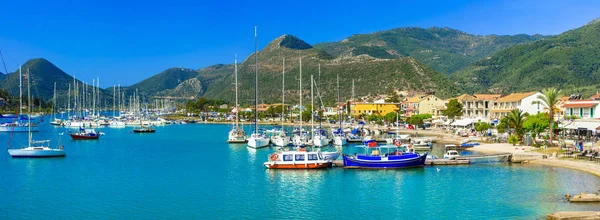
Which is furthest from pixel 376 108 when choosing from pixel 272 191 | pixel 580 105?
pixel 272 191

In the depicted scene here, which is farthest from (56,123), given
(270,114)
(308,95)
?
(308,95)

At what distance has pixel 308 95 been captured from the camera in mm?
181750

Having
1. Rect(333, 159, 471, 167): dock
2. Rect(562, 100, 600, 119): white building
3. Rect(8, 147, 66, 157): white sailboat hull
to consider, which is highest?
Rect(562, 100, 600, 119): white building

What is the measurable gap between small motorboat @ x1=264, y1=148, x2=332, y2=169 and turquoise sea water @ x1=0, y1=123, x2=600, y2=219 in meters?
1.06

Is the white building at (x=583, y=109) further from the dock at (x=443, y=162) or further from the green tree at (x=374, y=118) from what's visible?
the green tree at (x=374, y=118)

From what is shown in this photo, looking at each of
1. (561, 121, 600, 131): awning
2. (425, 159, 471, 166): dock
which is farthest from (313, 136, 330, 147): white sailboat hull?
(561, 121, 600, 131): awning

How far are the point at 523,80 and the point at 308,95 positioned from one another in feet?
279

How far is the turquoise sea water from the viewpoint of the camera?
101ft

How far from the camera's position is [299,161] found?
4606 centimetres

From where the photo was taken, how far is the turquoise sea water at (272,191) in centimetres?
3075

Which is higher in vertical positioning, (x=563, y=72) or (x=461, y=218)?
(x=563, y=72)

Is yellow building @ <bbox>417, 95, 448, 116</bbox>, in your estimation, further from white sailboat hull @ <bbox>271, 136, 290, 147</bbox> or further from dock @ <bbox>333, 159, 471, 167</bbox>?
dock @ <bbox>333, 159, 471, 167</bbox>

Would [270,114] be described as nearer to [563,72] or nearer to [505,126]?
[505,126]

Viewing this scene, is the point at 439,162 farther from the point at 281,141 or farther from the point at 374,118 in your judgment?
the point at 374,118
